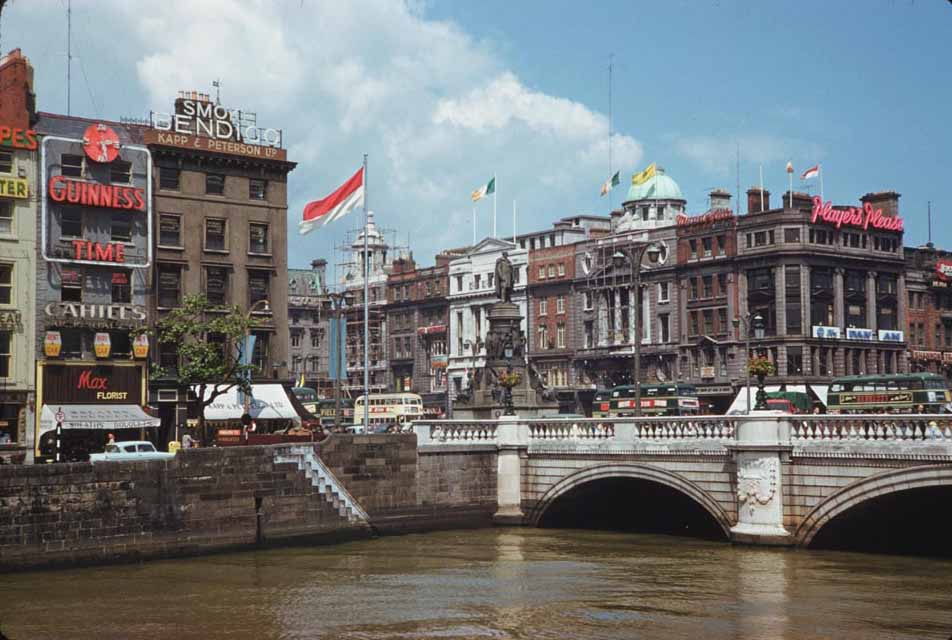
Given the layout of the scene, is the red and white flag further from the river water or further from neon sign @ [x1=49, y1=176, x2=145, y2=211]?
the river water

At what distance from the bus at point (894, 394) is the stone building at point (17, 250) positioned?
144ft

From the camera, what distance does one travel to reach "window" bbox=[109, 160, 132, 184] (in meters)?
65.2

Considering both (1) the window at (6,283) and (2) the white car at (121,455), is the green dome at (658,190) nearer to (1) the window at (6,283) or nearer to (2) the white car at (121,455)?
(1) the window at (6,283)

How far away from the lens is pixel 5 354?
2355 inches

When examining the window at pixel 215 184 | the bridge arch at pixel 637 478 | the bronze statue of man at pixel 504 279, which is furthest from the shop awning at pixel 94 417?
the bridge arch at pixel 637 478

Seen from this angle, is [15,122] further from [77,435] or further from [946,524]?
[946,524]

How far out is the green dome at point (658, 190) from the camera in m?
139

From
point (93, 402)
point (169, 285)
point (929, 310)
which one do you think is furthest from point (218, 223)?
point (929, 310)

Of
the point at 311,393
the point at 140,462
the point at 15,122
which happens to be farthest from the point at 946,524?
the point at 311,393

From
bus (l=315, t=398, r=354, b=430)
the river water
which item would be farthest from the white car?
bus (l=315, t=398, r=354, b=430)

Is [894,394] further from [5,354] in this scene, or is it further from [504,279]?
[5,354]

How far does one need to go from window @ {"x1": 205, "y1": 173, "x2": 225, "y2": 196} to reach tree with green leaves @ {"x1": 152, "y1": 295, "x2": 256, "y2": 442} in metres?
7.01

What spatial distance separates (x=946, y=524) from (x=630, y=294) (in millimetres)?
76586

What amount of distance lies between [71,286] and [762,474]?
120 feet
